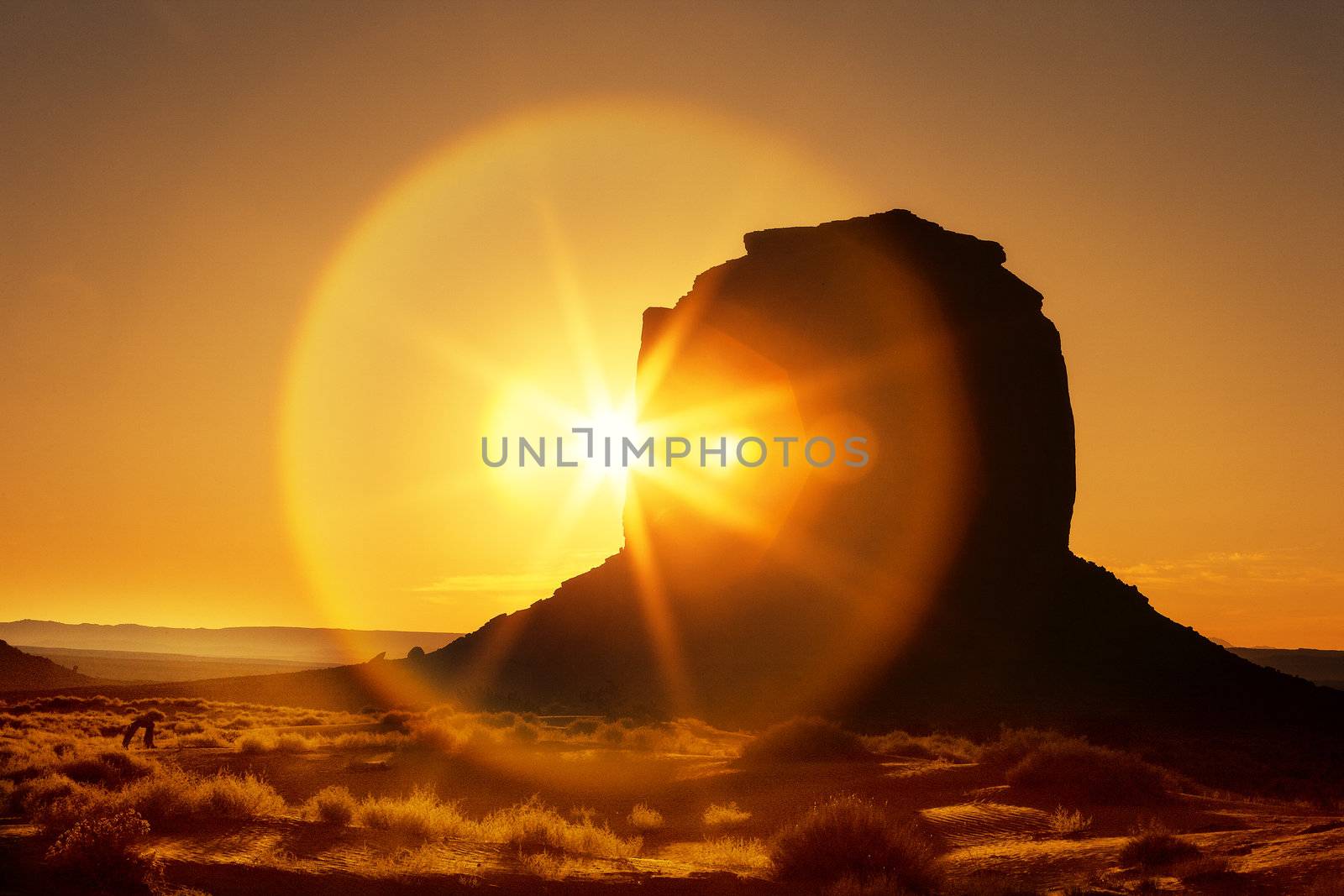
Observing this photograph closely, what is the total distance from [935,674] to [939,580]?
Result: 21.7 ft

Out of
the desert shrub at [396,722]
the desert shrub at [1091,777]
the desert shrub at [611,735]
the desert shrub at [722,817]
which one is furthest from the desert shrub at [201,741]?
the desert shrub at [1091,777]

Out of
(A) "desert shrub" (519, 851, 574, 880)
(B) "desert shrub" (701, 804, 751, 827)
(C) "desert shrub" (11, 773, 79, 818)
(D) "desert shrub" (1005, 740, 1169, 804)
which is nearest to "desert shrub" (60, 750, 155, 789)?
(C) "desert shrub" (11, 773, 79, 818)

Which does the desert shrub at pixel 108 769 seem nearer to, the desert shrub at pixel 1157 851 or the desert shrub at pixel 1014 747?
the desert shrub at pixel 1157 851

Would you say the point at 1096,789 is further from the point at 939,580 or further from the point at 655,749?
the point at 939,580

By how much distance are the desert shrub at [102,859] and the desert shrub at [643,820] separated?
9.74m

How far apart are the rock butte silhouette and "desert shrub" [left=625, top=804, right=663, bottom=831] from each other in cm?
2840

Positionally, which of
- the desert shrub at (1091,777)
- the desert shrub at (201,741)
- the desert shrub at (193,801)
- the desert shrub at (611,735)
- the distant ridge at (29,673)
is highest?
the desert shrub at (193,801)

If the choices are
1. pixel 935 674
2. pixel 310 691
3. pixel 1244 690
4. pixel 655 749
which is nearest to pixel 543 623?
pixel 310 691

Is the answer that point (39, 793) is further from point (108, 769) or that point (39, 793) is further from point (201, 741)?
→ point (201, 741)

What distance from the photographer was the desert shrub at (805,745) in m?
27.7

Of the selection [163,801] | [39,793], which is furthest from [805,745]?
[39,793]

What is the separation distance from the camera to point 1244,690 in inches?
1868

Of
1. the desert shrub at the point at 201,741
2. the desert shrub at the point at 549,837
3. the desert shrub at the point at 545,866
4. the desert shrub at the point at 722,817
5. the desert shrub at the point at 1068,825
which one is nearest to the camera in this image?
the desert shrub at the point at 545,866

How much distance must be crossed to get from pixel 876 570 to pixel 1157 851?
4414 centimetres
